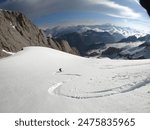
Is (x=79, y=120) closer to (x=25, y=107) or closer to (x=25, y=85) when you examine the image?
(x=25, y=107)

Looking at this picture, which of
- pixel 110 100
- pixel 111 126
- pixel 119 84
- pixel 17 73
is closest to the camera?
pixel 111 126

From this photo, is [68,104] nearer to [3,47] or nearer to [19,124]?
[19,124]

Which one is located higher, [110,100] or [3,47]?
[110,100]

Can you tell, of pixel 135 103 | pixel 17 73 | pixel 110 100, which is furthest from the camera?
pixel 17 73

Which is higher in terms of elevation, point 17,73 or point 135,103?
point 135,103

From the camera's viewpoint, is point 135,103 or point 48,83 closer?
point 135,103

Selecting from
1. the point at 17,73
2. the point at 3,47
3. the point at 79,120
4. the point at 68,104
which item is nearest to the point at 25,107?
the point at 68,104

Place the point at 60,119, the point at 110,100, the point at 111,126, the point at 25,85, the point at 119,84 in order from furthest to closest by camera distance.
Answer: the point at 25,85
the point at 119,84
the point at 110,100
the point at 60,119
the point at 111,126

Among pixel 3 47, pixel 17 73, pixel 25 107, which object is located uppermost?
pixel 25 107

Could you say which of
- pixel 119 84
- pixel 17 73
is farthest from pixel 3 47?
pixel 119 84
